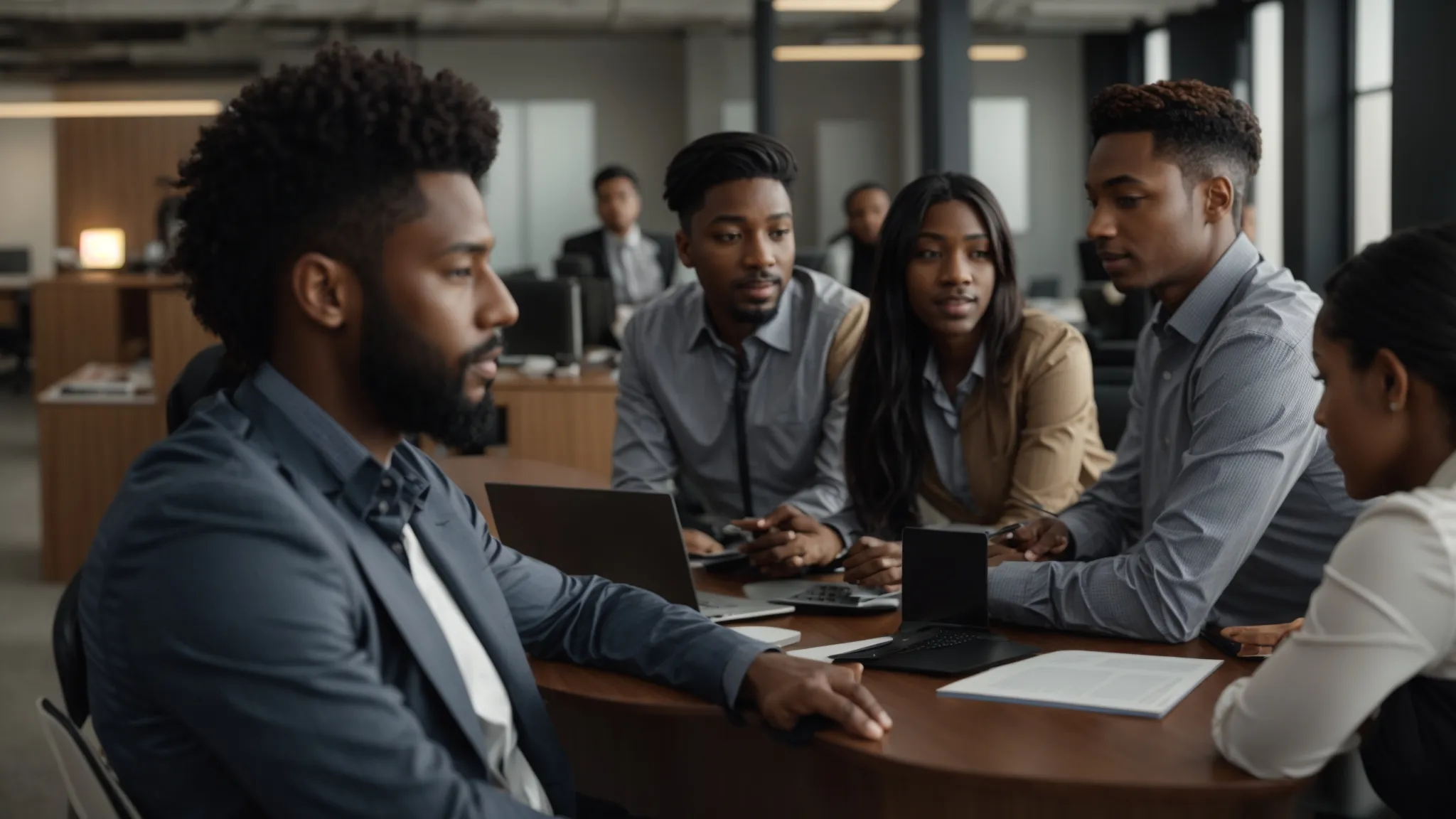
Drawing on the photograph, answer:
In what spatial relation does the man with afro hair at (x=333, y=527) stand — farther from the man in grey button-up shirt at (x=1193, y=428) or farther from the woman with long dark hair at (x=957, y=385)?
the woman with long dark hair at (x=957, y=385)

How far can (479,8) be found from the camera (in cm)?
1245

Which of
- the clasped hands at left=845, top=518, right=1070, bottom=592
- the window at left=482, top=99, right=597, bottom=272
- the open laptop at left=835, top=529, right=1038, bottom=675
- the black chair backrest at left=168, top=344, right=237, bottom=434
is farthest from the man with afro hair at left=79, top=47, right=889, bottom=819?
the window at left=482, top=99, right=597, bottom=272

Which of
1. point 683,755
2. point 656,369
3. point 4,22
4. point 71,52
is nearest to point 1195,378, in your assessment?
point 683,755

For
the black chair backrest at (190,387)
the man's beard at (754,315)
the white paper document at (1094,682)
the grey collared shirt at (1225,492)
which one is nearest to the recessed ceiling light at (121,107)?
the black chair backrest at (190,387)

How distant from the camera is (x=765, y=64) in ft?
34.8

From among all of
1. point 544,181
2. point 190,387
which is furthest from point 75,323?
point 544,181

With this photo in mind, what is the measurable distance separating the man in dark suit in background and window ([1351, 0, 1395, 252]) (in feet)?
15.1

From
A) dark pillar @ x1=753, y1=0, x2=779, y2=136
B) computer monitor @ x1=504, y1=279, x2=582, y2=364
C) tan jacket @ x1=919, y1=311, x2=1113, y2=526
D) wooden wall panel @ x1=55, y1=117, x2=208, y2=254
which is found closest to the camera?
tan jacket @ x1=919, y1=311, x2=1113, y2=526

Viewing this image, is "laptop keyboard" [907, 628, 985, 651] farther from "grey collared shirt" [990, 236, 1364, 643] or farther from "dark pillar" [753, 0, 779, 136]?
"dark pillar" [753, 0, 779, 136]

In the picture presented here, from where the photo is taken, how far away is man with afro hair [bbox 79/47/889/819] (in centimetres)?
122

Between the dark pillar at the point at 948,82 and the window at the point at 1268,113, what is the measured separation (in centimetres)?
478

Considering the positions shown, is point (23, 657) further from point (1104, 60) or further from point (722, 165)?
point (1104, 60)

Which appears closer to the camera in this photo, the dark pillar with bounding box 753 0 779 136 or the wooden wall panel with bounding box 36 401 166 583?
the wooden wall panel with bounding box 36 401 166 583

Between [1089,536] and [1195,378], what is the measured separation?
0.39 metres
